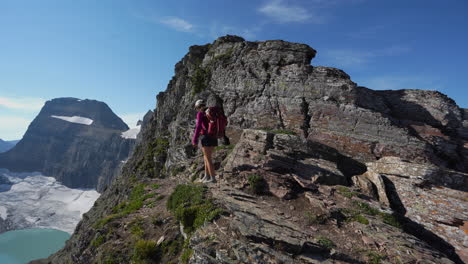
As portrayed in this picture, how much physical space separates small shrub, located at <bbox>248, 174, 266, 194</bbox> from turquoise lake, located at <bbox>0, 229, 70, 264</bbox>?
7304 inches

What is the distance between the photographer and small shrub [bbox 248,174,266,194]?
38.7 feet

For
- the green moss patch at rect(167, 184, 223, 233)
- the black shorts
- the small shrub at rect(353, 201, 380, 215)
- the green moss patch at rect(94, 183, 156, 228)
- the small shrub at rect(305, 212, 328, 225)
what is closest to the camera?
the green moss patch at rect(167, 184, 223, 233)

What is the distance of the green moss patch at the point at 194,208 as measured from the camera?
8.99 m

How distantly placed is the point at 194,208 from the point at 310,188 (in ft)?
21.2

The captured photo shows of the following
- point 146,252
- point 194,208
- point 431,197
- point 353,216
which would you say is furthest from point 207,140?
point 431,197

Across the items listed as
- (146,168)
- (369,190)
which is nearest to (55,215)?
(146,168)

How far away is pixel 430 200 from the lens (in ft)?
38.3

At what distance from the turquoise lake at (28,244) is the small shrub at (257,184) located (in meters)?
186

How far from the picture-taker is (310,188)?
39.5 ft

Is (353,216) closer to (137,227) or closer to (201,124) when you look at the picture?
(201,124)

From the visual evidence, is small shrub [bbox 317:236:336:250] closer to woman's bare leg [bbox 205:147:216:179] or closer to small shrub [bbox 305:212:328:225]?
small shrub [bbox 305:212:328:225]

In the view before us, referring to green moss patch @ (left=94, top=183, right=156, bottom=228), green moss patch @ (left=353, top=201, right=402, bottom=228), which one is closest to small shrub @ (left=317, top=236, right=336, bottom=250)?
green moss patch @ (left=353, top=201, right=402, bottom=228)

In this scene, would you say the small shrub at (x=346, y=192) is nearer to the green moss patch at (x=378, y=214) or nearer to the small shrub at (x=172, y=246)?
the green moss patch at (x=378, y=214)

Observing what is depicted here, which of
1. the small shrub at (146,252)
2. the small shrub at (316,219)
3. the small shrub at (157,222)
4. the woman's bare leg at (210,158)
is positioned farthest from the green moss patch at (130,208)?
the small shrub at (316,219)
